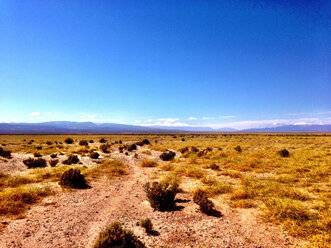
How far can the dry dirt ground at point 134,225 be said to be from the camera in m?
5.36

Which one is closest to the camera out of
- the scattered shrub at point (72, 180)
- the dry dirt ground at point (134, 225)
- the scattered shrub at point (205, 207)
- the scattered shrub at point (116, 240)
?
the scattered shrub at point (116, 240)

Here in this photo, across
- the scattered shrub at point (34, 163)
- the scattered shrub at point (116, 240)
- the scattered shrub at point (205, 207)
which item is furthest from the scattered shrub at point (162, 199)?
the scattered shrub at point (34, 163)

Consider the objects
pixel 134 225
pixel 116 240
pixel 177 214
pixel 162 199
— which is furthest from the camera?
pixel 162 199

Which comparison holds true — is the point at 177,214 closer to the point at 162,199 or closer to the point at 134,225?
the point at 162,199

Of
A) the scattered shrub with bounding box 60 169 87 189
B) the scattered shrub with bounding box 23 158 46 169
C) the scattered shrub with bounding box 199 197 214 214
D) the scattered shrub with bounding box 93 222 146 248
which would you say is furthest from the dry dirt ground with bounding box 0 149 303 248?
the scattered shrub with bounding box 23 158 46 169

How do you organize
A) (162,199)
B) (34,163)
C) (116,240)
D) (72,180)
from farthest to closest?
(34,163), (72,180), (162,199), (116,240)

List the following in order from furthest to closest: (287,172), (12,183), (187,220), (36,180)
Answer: (287,172) → (36,180) → (12,183) → (187,220)

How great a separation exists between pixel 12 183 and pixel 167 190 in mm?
9300

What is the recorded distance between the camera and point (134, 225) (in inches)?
252

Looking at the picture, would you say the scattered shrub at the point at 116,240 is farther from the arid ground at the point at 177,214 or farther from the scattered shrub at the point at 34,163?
the scattered shrub at the point at 34,163

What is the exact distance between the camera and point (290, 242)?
5309mm

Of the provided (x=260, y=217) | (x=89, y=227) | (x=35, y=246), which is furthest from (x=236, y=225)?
(x=35, y=246)

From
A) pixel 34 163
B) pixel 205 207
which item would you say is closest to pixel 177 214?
pixel 205 207

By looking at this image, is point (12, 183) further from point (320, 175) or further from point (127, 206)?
point (320, 175)
